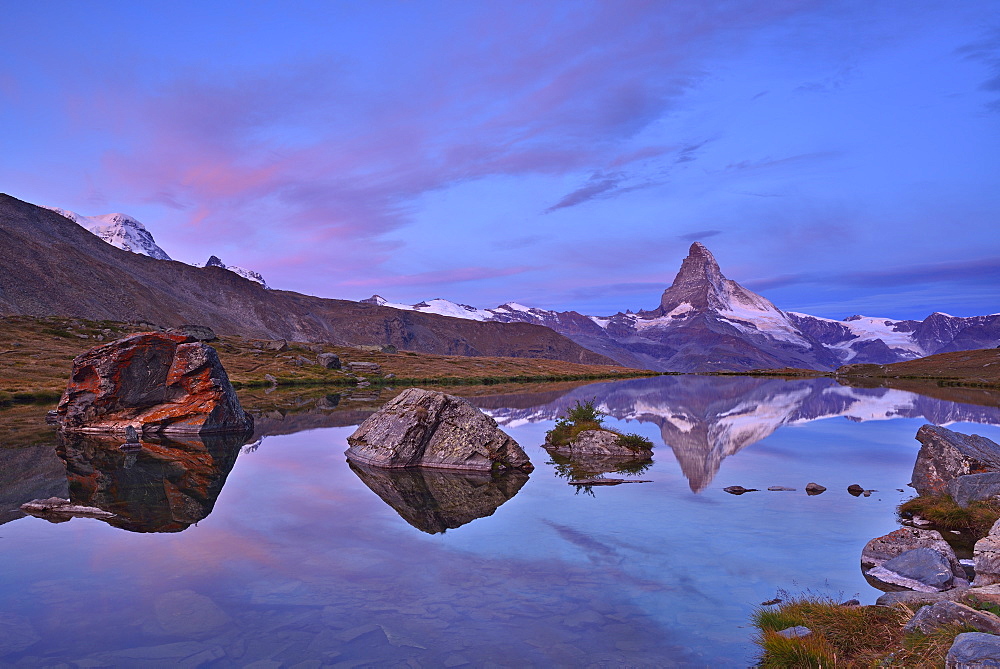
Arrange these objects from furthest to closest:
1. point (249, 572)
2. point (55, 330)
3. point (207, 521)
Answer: point (55, 330) → point (207, 521) → point (249, 572)

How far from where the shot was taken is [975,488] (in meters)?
17.4

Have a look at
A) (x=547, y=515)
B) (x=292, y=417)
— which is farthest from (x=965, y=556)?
(x=292, y=417)

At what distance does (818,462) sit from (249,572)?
24731 mm

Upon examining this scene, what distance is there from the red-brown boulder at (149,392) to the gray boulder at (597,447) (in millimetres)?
20321

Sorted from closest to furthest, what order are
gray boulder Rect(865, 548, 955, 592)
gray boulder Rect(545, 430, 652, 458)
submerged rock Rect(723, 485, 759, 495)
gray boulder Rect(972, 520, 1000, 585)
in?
1. gray boulder Rect(865, 548, 955, 592)
2. gray boulder Rect(972, 520, 1000, 585)
3. submerged rock Rect(723, 485, 759, 495)
4. gray boulder Rect(545, 430, 652, 458)

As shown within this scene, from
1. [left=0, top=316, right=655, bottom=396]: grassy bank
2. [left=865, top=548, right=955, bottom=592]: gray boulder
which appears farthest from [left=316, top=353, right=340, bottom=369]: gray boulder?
[left=865, top=548, right=955, bottom=592]: gray boulder

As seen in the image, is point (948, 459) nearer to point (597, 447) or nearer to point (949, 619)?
point (597, 447)

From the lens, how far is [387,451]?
25.8 metres

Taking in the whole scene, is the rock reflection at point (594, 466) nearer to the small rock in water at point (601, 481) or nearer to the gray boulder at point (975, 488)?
the small rock in water at point (601, 481)

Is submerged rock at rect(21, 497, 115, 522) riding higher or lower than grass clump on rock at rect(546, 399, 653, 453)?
lower

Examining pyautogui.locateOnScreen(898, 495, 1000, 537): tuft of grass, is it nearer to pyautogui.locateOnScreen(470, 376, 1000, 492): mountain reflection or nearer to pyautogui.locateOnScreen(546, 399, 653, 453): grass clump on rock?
pyautogui.locateOnScreen(470, 376, 1000, 492): mountain reflection

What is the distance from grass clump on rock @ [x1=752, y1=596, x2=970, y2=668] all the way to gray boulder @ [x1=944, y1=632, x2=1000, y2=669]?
0.35 meters

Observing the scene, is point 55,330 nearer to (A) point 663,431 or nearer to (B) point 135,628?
(A) point 663,431

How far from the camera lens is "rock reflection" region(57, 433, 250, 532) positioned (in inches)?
696
